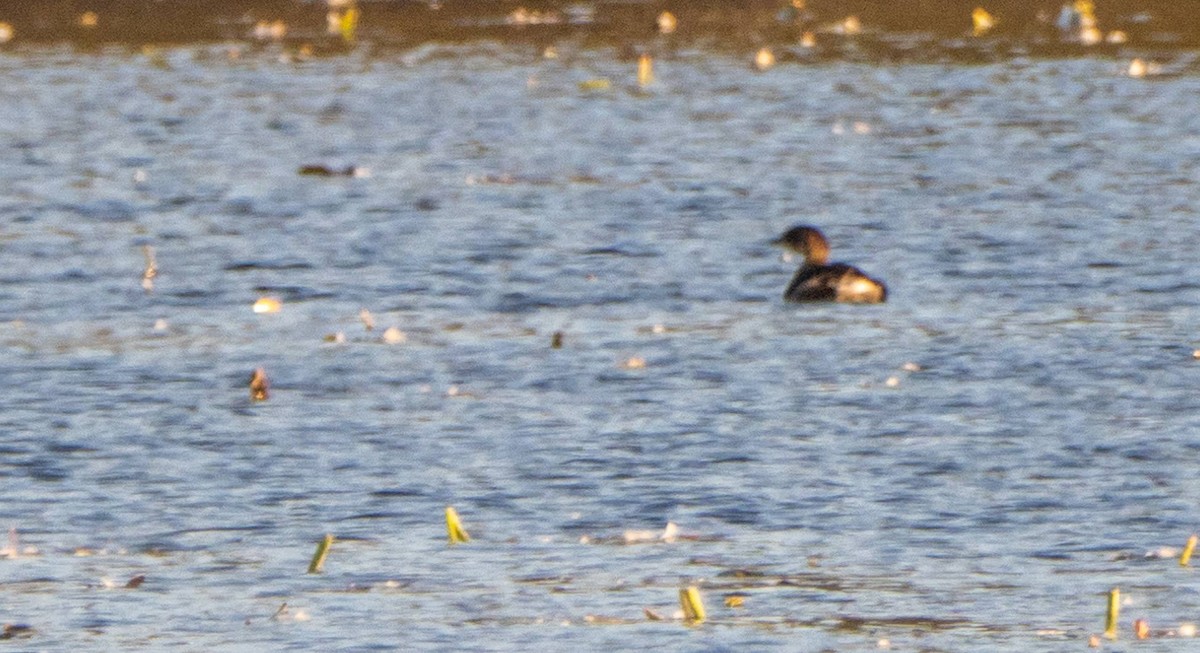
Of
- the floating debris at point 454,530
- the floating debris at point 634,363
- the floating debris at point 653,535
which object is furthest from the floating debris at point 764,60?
the floating debris at point 454,530

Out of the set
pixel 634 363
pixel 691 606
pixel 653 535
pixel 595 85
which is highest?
pixel 691 606

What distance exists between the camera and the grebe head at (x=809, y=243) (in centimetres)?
1358

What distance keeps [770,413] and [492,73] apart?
1476 centimetres

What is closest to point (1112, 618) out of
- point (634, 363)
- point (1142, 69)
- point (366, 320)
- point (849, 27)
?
point (634, 363)

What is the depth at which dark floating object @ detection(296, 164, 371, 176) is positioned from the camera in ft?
57.6

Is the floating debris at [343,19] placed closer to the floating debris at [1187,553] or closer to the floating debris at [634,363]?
the floating debris at [634,363]

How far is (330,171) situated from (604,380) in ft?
24.0

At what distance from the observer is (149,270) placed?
13664 millimetres

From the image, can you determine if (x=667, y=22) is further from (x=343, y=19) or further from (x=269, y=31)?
(x=269, y=31)

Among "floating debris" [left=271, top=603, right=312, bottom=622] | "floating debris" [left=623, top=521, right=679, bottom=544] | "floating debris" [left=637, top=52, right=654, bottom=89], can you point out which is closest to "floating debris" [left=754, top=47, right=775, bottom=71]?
"floating debris" [left=637, top=52, right=654, bottom=89]

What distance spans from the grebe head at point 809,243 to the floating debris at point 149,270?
3389 mm

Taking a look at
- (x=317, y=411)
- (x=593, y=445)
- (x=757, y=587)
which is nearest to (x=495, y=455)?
(x=593, y=445)

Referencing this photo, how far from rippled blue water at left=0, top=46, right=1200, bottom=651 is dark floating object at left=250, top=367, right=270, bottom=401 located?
8cm

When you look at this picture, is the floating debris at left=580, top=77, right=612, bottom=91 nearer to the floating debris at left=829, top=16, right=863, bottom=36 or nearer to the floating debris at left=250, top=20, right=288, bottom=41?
the floating debris at left=829, top=16, right=863, bottom=36
